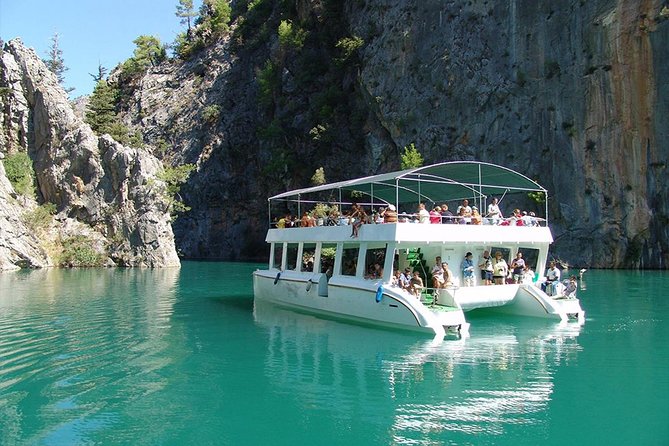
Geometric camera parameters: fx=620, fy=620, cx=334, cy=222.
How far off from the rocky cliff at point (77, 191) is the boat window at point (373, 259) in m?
38.6

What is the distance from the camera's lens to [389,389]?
1232cm

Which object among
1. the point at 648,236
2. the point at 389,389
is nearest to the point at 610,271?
the point at 648,236

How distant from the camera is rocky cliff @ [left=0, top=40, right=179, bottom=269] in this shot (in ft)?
184

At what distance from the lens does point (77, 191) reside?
58.9 meters

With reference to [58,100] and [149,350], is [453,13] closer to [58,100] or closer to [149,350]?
[58,100]

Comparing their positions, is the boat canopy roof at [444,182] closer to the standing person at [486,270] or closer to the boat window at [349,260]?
the boat window at [349,260]

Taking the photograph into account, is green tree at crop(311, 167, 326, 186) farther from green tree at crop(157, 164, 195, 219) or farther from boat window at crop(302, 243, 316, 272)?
boat window at crop(302, 243, 316, 272)

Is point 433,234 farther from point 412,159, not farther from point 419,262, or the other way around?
point 412,159

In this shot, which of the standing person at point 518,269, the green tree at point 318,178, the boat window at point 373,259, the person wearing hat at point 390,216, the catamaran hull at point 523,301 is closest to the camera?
the person wearing hat at point 390,216

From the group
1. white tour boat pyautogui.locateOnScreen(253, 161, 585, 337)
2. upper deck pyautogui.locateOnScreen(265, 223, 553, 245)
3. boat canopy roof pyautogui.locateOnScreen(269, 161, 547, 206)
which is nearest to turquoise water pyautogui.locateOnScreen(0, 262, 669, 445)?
white tour boat pyautogui.locateOnScreen(253, 161, 585, 337)

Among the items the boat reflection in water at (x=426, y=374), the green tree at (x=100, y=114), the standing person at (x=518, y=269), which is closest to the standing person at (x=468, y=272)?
the boat reflection in water at (x=426, y=374)

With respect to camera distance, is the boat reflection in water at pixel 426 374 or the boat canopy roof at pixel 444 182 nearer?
the boat reflection in water at pixel 426 374

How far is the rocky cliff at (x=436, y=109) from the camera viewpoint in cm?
4466

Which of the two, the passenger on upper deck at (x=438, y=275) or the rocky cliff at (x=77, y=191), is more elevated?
the rocky cliff at (x=77, y=191)
